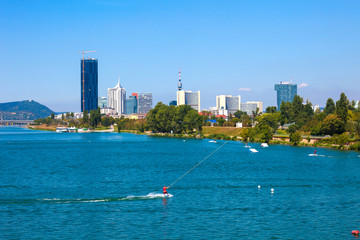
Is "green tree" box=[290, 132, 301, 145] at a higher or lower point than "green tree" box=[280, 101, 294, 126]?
lower

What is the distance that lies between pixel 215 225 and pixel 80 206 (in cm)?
1387

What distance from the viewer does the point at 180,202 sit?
41406mm

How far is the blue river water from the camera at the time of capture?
32.1m

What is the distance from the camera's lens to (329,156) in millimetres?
84625

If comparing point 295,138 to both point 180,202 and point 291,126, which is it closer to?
point 291,126

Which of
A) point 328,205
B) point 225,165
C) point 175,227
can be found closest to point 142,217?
point 175,227

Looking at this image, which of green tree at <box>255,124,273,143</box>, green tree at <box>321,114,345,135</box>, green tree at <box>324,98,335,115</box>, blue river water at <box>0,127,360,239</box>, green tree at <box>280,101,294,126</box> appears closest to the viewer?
blue river water at <box>0,127,360,239</box>

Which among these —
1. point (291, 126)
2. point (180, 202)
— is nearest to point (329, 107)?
point (291, 126)

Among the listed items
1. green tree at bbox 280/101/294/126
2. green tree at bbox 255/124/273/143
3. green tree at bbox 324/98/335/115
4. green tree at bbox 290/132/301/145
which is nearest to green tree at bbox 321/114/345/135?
green tree at bbox 290/132/301/145

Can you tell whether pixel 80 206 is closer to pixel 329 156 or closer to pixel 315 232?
pixel 315 232

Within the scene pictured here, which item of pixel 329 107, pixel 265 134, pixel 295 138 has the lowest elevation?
pixel 295 138

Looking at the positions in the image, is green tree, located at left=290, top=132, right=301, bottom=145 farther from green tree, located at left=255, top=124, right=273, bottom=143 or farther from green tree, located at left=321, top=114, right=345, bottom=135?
green tree, located at left=255, top=124, right=273, bottom=143

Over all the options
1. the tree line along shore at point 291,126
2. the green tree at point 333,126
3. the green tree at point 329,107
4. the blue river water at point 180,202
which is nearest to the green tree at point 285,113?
the tree line along shore at point 291,126

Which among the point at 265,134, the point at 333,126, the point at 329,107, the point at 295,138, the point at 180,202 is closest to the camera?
the point at 180,202
